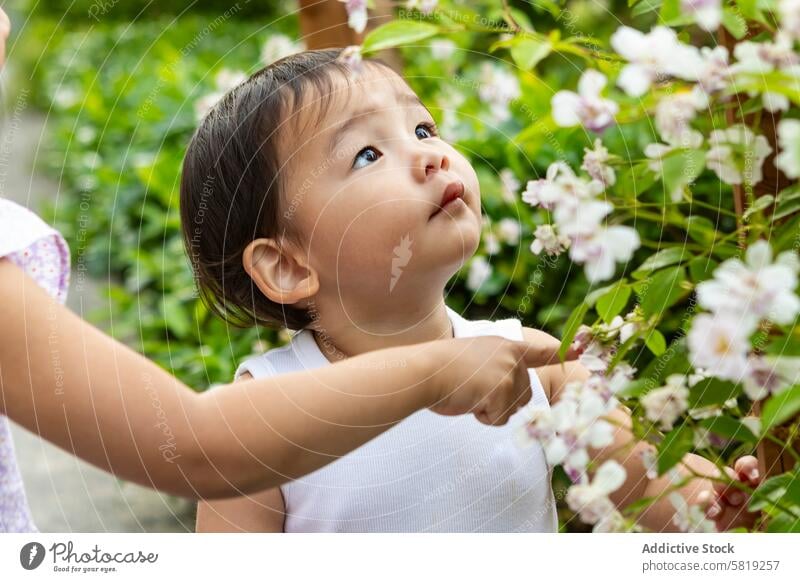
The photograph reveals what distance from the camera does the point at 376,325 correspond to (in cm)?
76

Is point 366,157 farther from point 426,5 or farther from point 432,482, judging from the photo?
point 432,482

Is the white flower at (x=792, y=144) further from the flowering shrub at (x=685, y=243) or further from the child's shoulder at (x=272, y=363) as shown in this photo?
the child's shoulder at (x=272, y=363)

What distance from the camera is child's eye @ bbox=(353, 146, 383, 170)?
0.72m

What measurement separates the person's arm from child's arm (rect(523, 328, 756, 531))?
12 centimetres

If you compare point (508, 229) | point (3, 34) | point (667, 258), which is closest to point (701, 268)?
point (667, 258)

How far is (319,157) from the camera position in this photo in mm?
720

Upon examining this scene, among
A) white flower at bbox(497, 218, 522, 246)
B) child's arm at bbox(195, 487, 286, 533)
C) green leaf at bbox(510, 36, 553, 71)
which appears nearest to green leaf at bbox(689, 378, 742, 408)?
green leaf at bbox(510, 36, 553, 71)

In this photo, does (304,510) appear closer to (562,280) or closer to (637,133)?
(562,280)

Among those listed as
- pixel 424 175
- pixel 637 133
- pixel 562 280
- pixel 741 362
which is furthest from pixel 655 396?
pixel 637 133

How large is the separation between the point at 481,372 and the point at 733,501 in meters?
0.22

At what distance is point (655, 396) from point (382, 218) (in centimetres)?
22

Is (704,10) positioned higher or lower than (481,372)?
higher

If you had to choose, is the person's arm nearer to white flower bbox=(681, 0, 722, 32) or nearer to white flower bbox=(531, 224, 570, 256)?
white flower bbox=(531, 224, 570, 256)

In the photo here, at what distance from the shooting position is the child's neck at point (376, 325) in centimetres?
76
